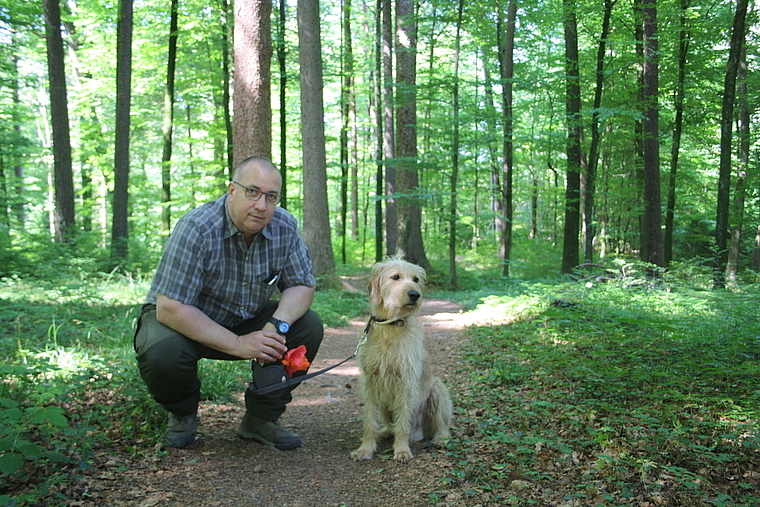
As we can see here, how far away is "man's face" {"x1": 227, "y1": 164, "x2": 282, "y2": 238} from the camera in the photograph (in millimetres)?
3330

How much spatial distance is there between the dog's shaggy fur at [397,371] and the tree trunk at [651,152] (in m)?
9.33

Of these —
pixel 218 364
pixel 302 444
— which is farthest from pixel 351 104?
pixel 302 444

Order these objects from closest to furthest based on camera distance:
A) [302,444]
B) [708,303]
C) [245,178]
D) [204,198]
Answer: [245,178] < [302,444] < [708,303] < [204,198]

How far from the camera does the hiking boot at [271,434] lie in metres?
3.57

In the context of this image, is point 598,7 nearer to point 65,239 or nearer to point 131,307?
point 131,307

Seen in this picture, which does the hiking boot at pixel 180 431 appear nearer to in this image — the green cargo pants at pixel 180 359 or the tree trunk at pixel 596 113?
the green cargo pants at pixel 180 359

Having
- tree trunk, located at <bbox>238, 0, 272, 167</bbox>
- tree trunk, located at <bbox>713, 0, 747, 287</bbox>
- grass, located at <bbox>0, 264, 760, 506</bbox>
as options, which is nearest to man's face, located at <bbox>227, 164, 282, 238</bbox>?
grass, located at <bbox>0, 264, 760, 506</bbox>

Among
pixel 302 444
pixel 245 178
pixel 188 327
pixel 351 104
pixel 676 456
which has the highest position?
pixel 351 104

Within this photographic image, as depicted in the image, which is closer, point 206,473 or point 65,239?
point 206,473

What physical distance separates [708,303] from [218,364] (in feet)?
21.7

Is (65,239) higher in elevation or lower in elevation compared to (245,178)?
lower

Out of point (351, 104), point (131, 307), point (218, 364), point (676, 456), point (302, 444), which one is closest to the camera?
point (676, 456)

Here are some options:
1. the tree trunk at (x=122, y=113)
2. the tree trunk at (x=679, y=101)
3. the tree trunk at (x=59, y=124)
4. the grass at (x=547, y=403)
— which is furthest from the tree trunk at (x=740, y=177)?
the tree trunk at (x=59, y=124)

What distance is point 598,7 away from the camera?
13047mm
